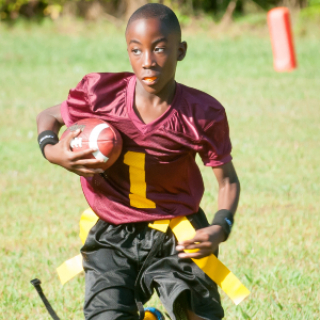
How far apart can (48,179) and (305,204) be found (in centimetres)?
265

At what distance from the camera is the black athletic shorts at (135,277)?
2.69 metres

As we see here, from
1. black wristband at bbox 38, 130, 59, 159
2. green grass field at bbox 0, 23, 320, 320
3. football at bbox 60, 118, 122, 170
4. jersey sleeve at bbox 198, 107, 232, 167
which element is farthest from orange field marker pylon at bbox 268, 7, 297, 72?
football at bbox 60, 118, 122, 170

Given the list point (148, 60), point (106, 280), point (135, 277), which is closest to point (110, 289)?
point (106, 280)

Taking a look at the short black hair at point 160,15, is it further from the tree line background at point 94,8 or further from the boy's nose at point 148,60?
the tree line background at point 94,8

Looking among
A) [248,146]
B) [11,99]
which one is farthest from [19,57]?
[248,146]

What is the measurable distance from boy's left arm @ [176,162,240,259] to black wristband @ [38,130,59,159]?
0.80 m

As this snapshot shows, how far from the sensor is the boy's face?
2639 mm

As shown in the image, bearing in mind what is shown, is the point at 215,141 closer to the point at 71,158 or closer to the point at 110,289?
the point at 71,158

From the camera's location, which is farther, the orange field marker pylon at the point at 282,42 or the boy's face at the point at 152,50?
the orange field marker pylon at the point at 282,42

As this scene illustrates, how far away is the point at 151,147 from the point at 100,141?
270mm

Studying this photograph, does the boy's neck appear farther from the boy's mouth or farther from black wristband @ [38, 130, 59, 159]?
black wristband @ [38, 130, 59, 159]


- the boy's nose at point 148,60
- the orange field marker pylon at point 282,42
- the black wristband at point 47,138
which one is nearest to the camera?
the boy's nose at point 148,60

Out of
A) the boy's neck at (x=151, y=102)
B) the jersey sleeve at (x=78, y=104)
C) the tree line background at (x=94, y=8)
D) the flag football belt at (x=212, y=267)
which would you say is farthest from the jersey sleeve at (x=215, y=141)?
the tree line background at (x=94, y=8)

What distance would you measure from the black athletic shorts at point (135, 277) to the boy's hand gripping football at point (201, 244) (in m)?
0.22
